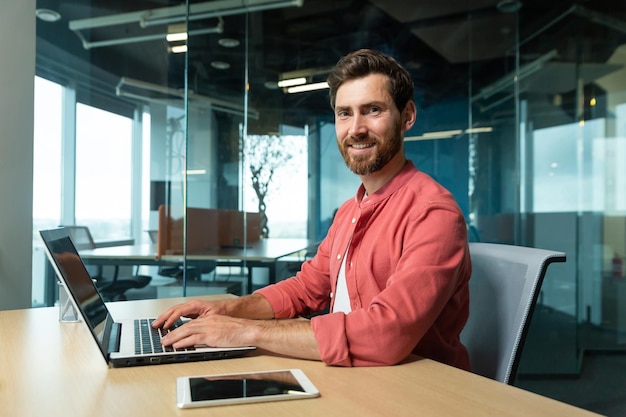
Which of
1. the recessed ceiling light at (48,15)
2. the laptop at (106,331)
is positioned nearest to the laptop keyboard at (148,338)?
the laptop at (106,331)

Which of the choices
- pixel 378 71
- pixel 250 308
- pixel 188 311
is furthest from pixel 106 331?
pixel 378 71

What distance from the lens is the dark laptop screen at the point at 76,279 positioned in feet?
3.08

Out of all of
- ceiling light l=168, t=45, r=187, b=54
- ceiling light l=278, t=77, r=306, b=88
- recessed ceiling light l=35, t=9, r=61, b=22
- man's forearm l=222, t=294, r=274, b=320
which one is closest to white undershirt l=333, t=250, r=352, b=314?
man's forearm l=222, t=294, r=274, b=320

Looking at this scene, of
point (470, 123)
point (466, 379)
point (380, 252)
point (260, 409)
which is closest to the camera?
point (260, 409)

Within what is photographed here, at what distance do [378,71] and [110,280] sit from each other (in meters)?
3.11

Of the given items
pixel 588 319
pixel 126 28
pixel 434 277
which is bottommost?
pixel 588 319

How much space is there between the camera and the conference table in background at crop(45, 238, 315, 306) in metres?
3.36

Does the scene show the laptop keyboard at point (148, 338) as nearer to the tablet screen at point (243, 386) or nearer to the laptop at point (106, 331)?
the laptop at point (106, 331)

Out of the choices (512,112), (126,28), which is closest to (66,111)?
(126,28)

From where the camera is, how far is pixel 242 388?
2.58 ft

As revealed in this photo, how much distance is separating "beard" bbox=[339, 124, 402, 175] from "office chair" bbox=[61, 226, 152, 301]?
2.76m

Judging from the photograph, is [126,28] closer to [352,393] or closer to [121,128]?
[121,128]

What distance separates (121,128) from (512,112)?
271cm

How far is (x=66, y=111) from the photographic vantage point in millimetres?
3783
